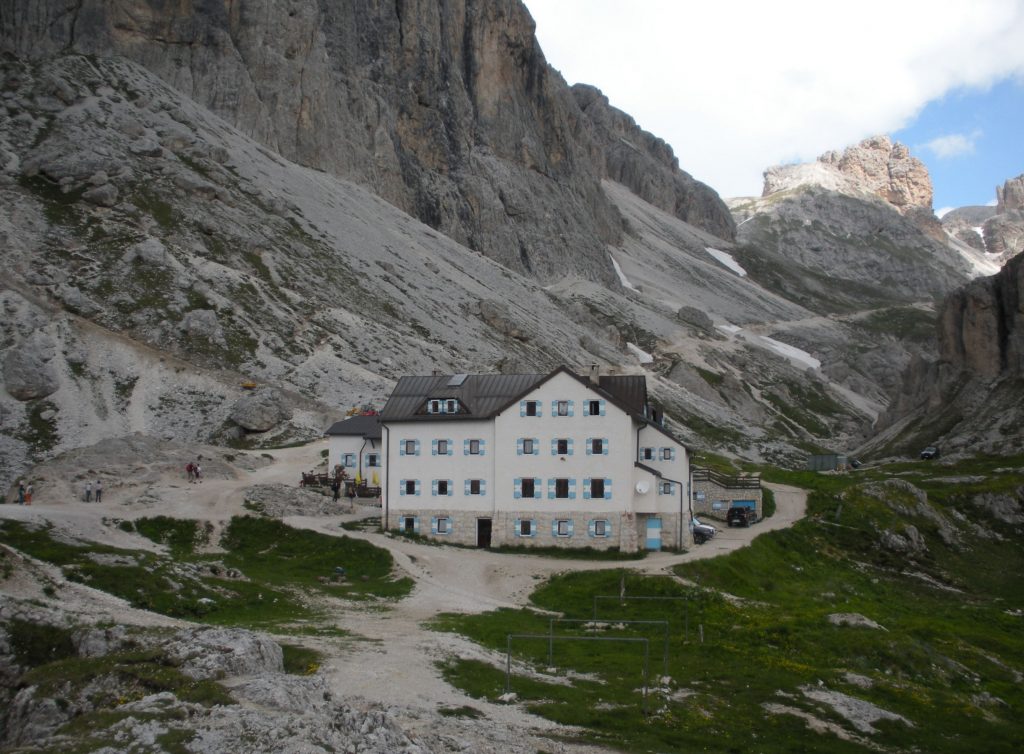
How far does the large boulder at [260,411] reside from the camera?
84.2m

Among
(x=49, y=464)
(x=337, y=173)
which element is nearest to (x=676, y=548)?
(x=49, y=464)

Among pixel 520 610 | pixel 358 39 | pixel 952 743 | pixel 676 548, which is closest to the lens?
pixel 952 743

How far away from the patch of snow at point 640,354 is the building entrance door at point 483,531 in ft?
361

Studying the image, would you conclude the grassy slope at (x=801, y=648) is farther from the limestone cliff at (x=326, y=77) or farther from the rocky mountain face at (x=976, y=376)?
the limestone cliff at (x=326, y=77)

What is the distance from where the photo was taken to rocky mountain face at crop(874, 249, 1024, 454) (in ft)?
311

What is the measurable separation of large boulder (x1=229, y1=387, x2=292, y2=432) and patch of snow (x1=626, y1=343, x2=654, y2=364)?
286 ft

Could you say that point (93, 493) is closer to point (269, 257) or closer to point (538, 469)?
point (538, 469)

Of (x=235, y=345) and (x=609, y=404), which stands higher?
(x=235, y=345)

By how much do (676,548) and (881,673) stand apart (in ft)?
67.3

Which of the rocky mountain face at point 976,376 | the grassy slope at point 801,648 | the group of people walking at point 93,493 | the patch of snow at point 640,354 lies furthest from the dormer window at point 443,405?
the patch of snow at point 640,354

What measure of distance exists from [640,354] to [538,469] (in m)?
116

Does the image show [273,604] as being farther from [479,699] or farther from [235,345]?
[235,345]

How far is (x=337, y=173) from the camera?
168 meters

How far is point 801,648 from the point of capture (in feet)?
115
